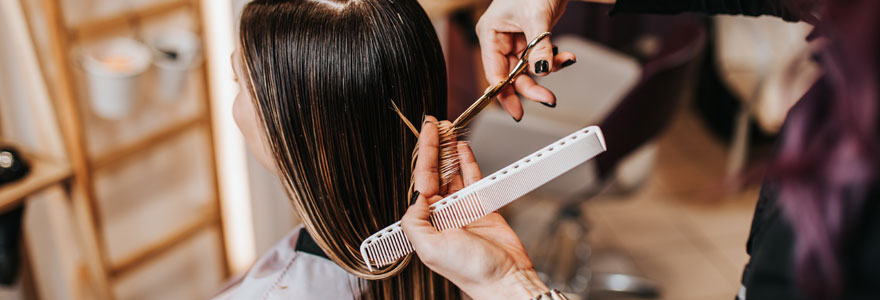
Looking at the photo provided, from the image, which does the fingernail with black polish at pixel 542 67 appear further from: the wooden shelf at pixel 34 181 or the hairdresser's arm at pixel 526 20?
the wooden shelf at pixel 34 181

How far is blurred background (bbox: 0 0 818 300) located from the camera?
1185 millimetres

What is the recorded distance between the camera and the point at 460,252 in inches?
24.5

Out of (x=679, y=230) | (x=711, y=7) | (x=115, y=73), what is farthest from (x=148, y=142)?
(x=679, y=230)

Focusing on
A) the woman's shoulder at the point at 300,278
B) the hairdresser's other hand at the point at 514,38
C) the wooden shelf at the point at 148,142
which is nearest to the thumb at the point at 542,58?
the hairdresser's other hand at the point at 514,38

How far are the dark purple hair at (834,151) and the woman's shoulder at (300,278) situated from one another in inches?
20.9

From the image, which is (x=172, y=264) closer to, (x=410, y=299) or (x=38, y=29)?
(x=38, y=29)

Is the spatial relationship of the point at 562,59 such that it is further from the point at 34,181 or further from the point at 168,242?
the point at 168,242

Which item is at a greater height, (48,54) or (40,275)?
(48,54)

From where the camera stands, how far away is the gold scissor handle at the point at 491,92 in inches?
24.7

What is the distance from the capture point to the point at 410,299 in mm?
778

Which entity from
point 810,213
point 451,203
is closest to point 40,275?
point 451,203

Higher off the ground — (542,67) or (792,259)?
(542,67)

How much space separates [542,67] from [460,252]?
21 centimetres

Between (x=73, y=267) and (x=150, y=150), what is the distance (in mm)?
313
